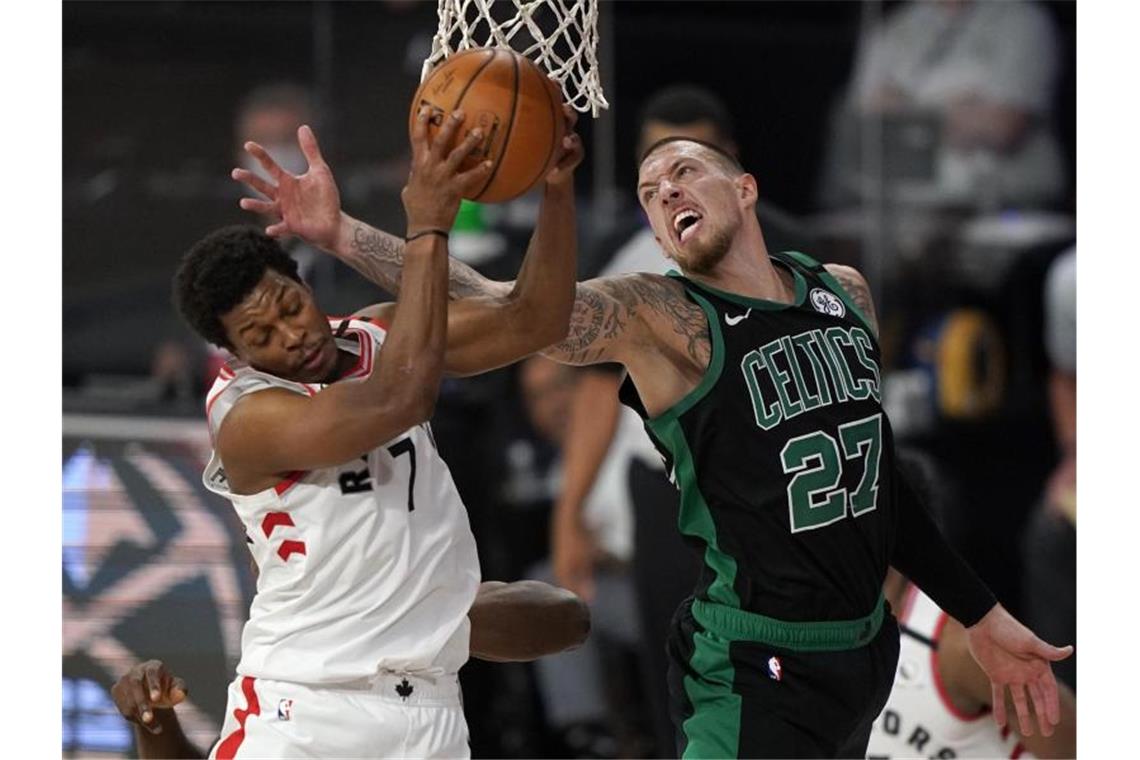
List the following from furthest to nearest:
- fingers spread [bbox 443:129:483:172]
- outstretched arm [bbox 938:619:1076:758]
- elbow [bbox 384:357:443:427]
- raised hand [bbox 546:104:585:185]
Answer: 1. outstretched arm [bbox 938:619:1076:758]
2. raised hand [bbox 546:104:585:185]
3. fingers spread [bbox 443:129:483:172]
4. elbow [bbox 384:357:443:427]

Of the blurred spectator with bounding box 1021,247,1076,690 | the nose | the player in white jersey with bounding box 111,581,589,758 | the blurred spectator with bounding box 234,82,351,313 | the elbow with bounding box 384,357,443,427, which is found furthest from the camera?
the blurred spectator with bounding box 234,82,351,313

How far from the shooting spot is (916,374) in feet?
26.6

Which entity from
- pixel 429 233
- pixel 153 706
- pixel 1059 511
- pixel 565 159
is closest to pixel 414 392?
pixel 429 233

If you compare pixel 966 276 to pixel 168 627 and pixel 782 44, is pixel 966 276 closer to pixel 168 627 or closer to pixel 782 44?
pixel 782 44

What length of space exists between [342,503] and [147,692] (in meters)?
0.60

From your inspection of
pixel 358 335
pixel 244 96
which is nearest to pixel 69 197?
pixel 244 96

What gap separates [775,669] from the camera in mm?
3783

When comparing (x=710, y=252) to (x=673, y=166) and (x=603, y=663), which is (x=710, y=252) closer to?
(x=673, y=166)

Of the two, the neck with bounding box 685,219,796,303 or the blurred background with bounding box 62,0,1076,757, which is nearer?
the neck with bounding box 685,219,796,303

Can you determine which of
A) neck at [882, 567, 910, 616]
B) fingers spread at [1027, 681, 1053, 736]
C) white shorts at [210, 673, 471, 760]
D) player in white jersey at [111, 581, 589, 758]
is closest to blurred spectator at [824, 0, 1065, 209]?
neck at [882, 567, 910, 616]

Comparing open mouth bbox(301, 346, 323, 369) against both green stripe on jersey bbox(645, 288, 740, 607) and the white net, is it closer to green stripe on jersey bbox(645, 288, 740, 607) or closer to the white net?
the white net

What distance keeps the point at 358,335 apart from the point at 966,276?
5.09 meters

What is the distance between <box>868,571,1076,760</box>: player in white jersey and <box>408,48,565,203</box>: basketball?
1.78m

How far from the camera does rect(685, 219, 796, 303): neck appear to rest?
13.1 feet
